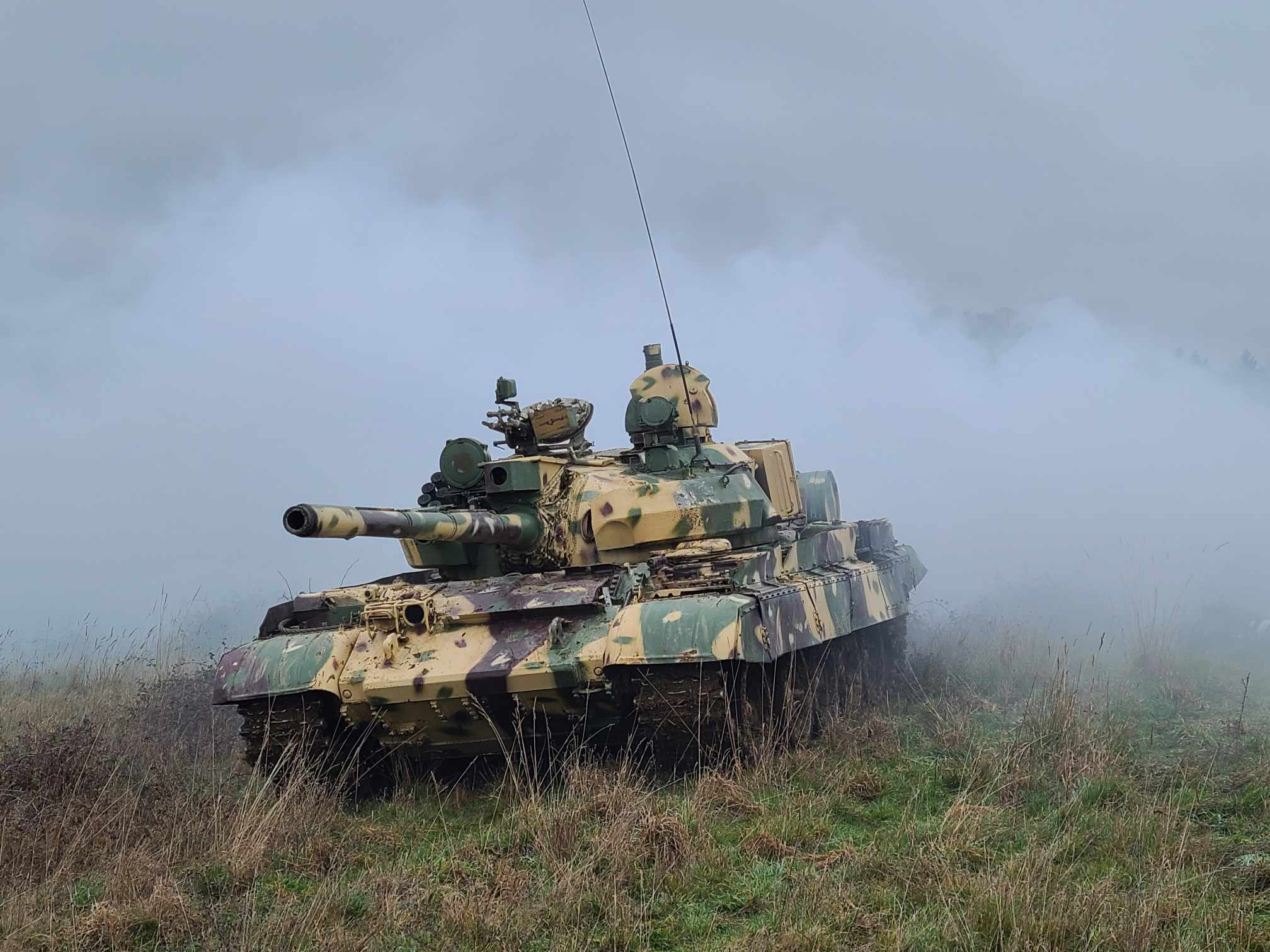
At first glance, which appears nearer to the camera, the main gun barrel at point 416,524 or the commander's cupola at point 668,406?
the main gun barrel at point 416,524

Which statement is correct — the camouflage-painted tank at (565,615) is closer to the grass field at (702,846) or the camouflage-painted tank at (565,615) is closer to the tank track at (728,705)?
the tank track at (728,705)

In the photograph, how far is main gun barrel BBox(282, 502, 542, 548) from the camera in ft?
26.0

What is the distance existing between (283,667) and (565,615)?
6.66ft

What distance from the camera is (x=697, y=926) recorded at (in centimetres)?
599

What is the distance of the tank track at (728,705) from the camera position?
28.9ft

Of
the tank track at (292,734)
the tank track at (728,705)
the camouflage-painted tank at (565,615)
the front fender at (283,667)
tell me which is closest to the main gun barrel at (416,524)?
the camouflage-painted tank at (565,615)

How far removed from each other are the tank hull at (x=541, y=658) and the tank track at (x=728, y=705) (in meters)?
0.02

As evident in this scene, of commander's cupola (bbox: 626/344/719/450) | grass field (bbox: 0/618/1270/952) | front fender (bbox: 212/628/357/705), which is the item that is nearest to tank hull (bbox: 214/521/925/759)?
front fender (bbox: 212/628/357/705)

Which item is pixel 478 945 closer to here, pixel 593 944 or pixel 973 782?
pixel 593 944

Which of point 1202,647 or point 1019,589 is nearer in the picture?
point 1202,647

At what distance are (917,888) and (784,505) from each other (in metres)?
7.17

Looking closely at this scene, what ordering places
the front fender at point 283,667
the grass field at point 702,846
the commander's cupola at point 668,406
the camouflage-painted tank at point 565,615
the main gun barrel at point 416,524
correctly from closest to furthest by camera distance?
the grass field at point 702,846 → the main gun barrel at point 416,524 → the camouflage-painted tank at point 565,615 → the front fender at point 283,667 → the commander's cupola at point 668,406

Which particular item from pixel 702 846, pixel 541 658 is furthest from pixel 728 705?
pixel 702 846

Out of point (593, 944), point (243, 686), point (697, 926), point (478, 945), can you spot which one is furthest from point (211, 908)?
point (243, 686)
